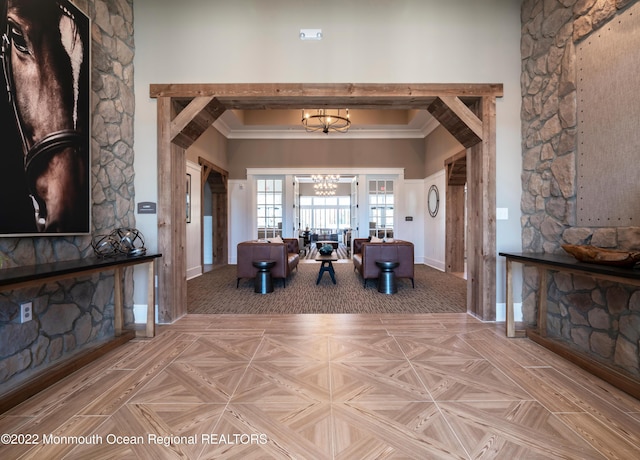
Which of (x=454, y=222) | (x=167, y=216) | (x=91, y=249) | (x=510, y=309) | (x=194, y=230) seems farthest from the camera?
(x=454, y=222)

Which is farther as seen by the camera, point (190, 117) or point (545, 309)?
point (190, 117)

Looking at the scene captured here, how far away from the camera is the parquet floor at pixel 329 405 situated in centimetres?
131

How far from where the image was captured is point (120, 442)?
4.39ft

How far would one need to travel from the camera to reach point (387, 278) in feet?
14.2

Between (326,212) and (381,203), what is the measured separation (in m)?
9.77

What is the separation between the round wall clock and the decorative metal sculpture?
6.10 m

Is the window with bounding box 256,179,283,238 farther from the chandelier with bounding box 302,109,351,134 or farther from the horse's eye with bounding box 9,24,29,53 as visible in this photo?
the horse's eye with bounding box 9,24,29,53

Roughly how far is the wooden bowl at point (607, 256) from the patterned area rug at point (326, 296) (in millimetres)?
1599

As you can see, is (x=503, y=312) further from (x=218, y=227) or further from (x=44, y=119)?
(x=218, y=227)

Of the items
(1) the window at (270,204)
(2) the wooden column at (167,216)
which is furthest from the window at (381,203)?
(2) the wooden column at (167,216)

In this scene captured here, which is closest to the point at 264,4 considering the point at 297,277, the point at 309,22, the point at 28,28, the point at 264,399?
the point at 309,22

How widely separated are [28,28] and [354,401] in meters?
3.28

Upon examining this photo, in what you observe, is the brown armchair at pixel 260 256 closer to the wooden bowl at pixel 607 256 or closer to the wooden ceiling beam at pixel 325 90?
the wooden ceiling beam at pixel 325 90

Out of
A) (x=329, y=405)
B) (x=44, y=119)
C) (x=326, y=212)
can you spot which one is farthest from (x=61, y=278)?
(x=326, y=212)
